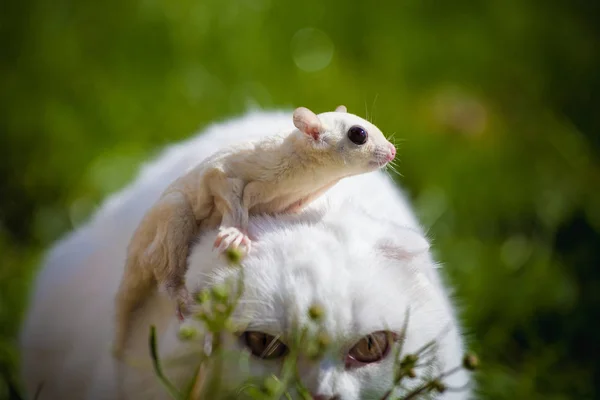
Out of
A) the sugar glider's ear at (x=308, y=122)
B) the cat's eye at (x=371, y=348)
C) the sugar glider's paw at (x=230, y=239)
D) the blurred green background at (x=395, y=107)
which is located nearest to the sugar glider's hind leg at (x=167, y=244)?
the sugar glider's paw at (x=230, y=239)

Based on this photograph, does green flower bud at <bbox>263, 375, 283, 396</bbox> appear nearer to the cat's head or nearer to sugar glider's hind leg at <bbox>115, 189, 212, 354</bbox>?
the cat's head

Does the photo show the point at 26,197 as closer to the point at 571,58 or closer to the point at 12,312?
the point at 12,312

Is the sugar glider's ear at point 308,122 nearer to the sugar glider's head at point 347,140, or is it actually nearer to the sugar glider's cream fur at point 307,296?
the sugar glider's head at point 347,140

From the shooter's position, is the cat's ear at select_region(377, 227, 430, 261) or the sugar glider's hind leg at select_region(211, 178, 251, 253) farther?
the cat's ear at select_region(377, 227, 430, 261)

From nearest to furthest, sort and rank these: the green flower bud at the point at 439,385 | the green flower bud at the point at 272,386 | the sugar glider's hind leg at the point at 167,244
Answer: the green flower bud at the point at 272,386
the green flower bud at the point at 439,385
the sugar glider's hind leg at the point at 167,244

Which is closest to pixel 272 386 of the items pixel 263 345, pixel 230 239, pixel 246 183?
pixel 263 345

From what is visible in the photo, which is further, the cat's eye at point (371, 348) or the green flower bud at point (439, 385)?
the cat's eye at point (371, 348)

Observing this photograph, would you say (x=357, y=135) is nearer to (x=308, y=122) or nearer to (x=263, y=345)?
(x=308, y=122)

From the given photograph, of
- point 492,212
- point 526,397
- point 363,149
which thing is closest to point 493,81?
point 492,212

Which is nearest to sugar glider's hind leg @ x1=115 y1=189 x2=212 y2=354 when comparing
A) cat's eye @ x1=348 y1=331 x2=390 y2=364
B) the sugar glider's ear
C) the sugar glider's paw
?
the sugar glider's paw
